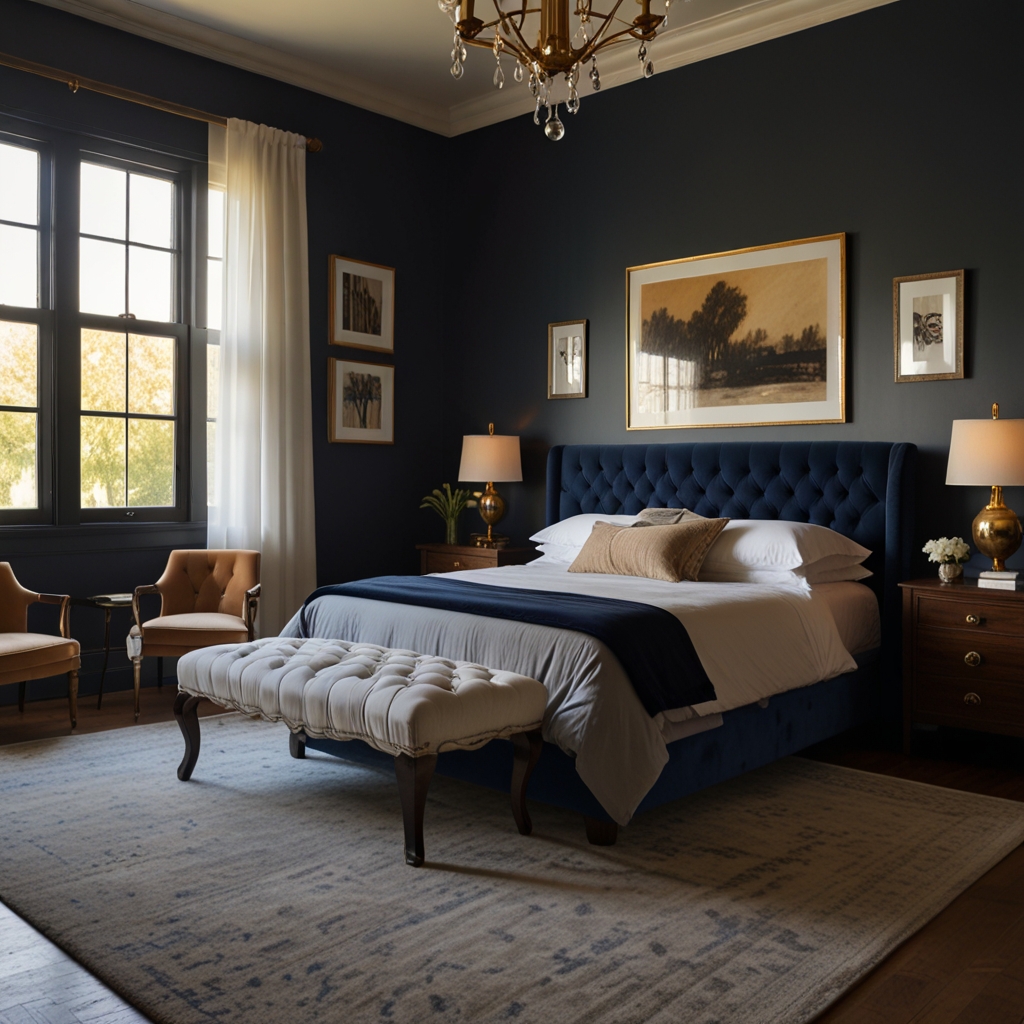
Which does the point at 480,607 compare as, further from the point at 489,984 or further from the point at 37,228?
the point at 37,228

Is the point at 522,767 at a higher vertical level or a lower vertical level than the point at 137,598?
lower

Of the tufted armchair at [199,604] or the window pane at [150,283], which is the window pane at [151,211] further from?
the tufted armchair at [199,604]

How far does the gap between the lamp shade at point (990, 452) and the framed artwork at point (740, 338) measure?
87 centimetres

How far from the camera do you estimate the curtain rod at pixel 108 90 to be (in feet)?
15.1

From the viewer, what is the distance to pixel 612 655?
3.01m

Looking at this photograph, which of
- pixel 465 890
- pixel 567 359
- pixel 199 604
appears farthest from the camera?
pixel 567 359

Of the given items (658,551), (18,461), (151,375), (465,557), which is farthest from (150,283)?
(658,551)

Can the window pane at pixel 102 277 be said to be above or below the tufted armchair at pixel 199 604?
above

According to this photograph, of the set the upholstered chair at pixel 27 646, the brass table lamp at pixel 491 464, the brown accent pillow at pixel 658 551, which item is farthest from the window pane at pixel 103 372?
the brown accent pillow at pixel 658 551

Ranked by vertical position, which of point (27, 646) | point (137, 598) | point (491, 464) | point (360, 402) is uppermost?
point (360, 402)

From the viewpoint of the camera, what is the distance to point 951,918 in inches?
99.8

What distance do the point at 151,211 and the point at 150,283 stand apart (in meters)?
0.39

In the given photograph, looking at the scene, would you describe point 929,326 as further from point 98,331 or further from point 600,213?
point 98,331

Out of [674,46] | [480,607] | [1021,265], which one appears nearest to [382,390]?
[674,46]
